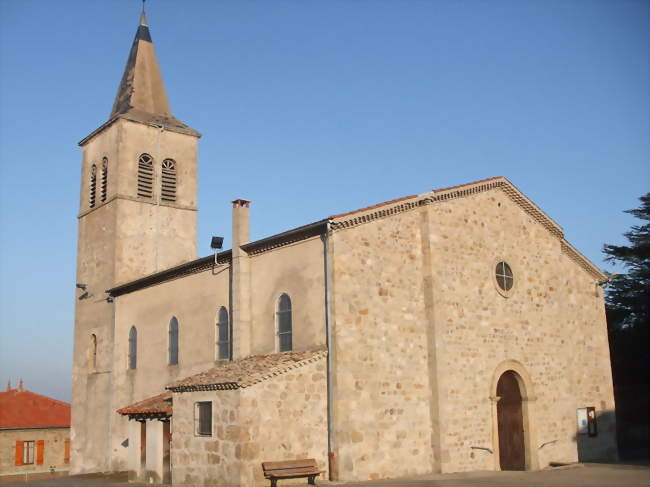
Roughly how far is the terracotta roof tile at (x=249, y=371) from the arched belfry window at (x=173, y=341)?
17.4 ft

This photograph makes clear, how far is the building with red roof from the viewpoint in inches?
1508

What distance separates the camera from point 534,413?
74.3 ft

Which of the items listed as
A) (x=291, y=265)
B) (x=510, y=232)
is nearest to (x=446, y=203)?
(x=510, y=232)

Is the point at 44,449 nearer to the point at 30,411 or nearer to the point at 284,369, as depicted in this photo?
the point at 30,411

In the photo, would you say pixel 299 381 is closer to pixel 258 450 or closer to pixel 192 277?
pixel 258 450

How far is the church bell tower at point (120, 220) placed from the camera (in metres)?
28.3

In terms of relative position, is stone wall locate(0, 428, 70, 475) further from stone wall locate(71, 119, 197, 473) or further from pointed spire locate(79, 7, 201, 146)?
pointed spire locate(79, 7, 201, 146)

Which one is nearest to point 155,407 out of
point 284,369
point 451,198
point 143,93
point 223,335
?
point 223,335

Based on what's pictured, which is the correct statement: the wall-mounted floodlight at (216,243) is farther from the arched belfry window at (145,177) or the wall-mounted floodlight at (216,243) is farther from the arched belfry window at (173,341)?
the arched belfry window at (145,177)

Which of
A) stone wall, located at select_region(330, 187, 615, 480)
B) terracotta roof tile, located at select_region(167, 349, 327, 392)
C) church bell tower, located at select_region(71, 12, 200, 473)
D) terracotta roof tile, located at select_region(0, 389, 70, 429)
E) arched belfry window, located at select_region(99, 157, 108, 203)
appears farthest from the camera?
terracotta roof tile, located at select_region(0, 389, 70, 429)

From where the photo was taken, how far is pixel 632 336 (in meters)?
33.4

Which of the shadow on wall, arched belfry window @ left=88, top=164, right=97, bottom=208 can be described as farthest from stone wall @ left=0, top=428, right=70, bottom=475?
the shadow on wall

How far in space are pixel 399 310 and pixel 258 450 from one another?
18.6ft

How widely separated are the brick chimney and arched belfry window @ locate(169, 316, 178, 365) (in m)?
3.96
